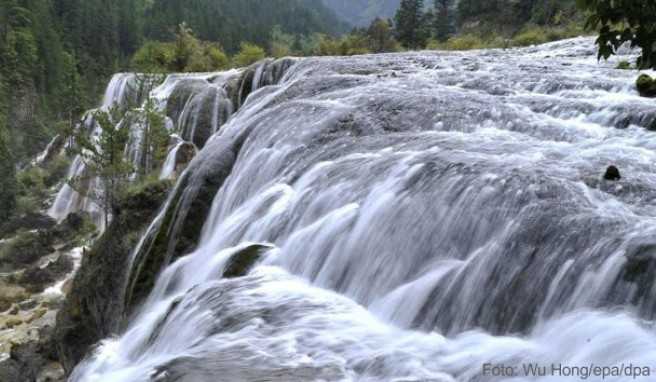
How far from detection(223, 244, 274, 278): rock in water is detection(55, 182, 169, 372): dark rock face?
4.10 metres

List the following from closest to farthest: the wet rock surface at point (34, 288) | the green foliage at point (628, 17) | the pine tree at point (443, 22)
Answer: the green foliage at point (628, 17), the wet rock surface at point (34, 288), the pine tree at point (443, 22)

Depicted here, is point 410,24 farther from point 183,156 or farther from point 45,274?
point 45,274

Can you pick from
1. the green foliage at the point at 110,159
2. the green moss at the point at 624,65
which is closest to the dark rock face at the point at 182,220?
the green foliage at the point at 110,159

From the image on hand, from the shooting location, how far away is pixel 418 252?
652 cm

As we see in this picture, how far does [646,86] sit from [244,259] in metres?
9.20

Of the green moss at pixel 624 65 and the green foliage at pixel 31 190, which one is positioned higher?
the green moss at pixel 624 65

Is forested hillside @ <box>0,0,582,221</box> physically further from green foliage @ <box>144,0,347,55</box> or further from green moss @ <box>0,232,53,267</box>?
green moss @ <box>0,232,53,267</box>

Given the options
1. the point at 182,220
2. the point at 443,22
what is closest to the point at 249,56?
the point at 443,22

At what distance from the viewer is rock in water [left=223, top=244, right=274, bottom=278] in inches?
304

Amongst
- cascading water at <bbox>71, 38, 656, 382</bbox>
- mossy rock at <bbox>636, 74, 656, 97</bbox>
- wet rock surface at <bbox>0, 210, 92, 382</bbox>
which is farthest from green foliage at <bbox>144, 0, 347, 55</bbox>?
cascading water at <bbox>71, 38, 656, 382</bbox>

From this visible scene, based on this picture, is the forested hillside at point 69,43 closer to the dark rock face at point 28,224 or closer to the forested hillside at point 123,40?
the forested hillside at point 123,40

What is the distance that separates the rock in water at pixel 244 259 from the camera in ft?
25.3

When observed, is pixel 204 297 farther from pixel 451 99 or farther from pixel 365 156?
pixel 451 99

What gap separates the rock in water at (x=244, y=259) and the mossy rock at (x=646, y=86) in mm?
8763
